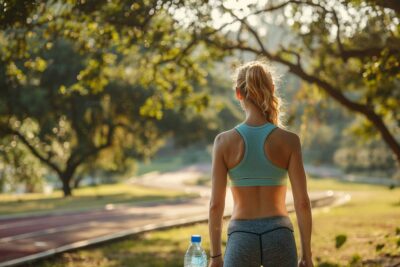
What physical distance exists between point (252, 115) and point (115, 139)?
34713mm

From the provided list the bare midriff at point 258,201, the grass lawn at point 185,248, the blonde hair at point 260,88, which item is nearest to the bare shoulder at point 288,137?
the blonde hair at point 260,88

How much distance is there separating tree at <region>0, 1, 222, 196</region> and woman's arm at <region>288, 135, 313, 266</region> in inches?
Answer: 232

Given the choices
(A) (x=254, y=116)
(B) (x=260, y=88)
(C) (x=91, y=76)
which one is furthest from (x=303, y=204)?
(C) (x=91, y=76)

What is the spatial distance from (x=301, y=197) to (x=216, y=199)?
0.49 m

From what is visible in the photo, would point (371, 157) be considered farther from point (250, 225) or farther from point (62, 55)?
point (250, 225)

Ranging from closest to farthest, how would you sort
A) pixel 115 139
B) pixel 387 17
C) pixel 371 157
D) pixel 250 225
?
pixel 250 225
pixel 387 17
pixel 115 139
pixel 371 157

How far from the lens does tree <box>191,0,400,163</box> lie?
1038 cm

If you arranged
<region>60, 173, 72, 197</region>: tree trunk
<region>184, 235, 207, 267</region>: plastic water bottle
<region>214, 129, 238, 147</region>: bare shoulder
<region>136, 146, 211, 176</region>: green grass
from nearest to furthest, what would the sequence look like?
<region>214, 129, 238, 147</region>: bare shoulder < <region>184, 235, 207, 267</region>: plastic water bottle < <region>60, 173, 72, 197</region>: tree trunk < <region>136, 146, 211, 176</region>: green grass

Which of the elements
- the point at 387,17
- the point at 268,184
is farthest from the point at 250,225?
the point at 387,17

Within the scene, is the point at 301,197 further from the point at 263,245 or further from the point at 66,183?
the point at 66,183

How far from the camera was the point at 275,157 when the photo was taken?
136 inches

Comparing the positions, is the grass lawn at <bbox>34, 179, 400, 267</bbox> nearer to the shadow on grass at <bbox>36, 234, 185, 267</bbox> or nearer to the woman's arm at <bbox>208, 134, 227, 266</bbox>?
the shadow on grass at <bbox>36, 234, 185, 267</bbox>

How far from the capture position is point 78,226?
19.0 metres

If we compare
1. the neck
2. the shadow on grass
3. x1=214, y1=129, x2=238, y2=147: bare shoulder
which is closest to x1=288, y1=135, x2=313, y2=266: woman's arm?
the neck
